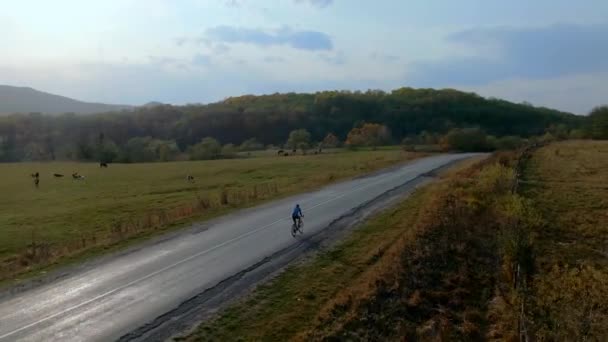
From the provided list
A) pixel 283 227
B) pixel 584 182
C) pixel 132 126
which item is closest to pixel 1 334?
pixel 283 227

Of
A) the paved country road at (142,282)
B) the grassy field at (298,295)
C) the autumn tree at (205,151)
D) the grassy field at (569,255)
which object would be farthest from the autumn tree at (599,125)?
the grassy field at (298,295)

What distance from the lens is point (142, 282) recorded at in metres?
16.6

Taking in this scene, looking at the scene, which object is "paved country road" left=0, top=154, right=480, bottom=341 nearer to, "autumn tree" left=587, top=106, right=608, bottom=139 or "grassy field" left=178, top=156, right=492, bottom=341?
"grassy field" left=178, top=156, right=492, bottom=341

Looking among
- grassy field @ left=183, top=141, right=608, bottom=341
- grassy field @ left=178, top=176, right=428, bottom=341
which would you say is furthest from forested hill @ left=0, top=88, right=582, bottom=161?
grassy field @ left=178, top=176, right=428, bottom=341

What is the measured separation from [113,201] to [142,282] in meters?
29.1

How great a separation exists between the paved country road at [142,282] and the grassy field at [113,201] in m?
3.05

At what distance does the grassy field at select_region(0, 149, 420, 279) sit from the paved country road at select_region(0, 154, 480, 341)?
305 centimetres

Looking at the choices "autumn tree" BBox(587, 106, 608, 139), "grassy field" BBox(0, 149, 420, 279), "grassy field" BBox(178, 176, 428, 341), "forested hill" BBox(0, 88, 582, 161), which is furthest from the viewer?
"forested hill" BBox(0, 88, 582, 161)

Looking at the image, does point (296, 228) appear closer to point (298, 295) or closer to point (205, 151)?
point (298, 295)

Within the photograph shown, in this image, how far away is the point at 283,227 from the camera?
25.3 meters

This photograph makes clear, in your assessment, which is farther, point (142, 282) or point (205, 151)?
point (205, 151)

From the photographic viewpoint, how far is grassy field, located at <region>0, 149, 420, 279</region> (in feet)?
82.7

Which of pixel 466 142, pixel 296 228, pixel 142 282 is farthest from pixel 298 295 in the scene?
pixel 466 142

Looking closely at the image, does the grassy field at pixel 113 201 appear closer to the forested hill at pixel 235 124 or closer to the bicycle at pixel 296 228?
the bicycle at pixel 296 228
